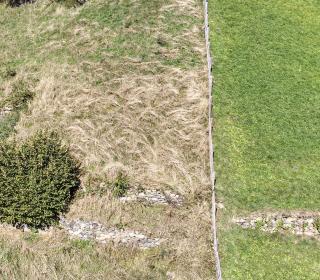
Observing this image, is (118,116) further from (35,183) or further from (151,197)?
(35,183)

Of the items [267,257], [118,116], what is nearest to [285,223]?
[267,257]

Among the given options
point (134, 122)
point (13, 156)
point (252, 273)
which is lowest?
point (252, 273)

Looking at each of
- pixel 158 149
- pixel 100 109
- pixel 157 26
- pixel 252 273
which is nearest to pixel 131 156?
pixel 158 149

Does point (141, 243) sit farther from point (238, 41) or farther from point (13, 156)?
point (238, 41)

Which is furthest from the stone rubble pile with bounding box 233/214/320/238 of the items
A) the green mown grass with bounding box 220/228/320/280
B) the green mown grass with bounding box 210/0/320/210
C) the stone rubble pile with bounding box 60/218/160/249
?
the stone rubble pile with bounding box 60/218/160/249

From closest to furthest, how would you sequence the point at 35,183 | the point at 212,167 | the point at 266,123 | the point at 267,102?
the point at 35,183 < the point at 212,167 < the point at 266,123 < the point at 267,102

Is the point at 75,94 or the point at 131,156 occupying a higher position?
the point at 75,94

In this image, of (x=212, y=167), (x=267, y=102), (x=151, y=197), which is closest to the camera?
(x=151, y=197)
